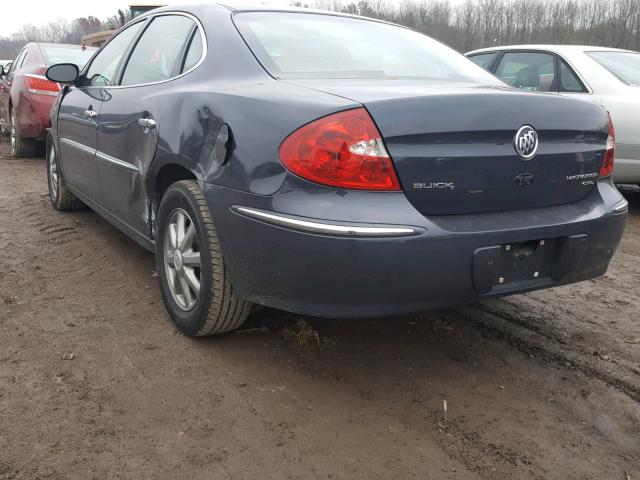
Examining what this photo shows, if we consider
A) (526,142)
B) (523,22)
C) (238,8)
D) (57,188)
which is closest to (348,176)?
(526,142)

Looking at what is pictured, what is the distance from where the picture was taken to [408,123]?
6.95ft

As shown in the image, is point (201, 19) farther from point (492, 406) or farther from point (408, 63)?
point (492, 406)

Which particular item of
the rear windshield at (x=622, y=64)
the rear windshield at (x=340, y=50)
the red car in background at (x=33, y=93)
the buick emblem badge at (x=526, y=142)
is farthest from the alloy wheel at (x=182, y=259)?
the red car in background at (x=33, y=93)

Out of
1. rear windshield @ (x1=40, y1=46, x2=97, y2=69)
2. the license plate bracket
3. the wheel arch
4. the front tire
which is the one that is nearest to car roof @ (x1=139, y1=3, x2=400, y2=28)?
the wheel arch

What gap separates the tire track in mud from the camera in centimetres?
257

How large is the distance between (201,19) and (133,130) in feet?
2.18

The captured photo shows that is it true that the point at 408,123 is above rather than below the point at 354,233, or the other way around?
above

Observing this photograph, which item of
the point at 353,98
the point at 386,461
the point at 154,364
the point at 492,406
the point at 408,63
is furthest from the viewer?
the point at 408,63

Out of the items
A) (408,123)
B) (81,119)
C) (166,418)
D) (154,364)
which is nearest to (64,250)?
(81,119)

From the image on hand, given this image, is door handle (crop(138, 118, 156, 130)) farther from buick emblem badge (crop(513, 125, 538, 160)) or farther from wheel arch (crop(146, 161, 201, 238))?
buick emblem badge (crop(513, 125, 538, 160))

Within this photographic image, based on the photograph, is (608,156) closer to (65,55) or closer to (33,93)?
(33,93)

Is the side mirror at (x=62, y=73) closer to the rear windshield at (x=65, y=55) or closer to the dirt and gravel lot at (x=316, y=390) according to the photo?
the dirt and gravel lot at (x=316, y=390)

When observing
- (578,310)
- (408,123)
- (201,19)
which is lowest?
(578,310)

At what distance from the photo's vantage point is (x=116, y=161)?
134 inches
